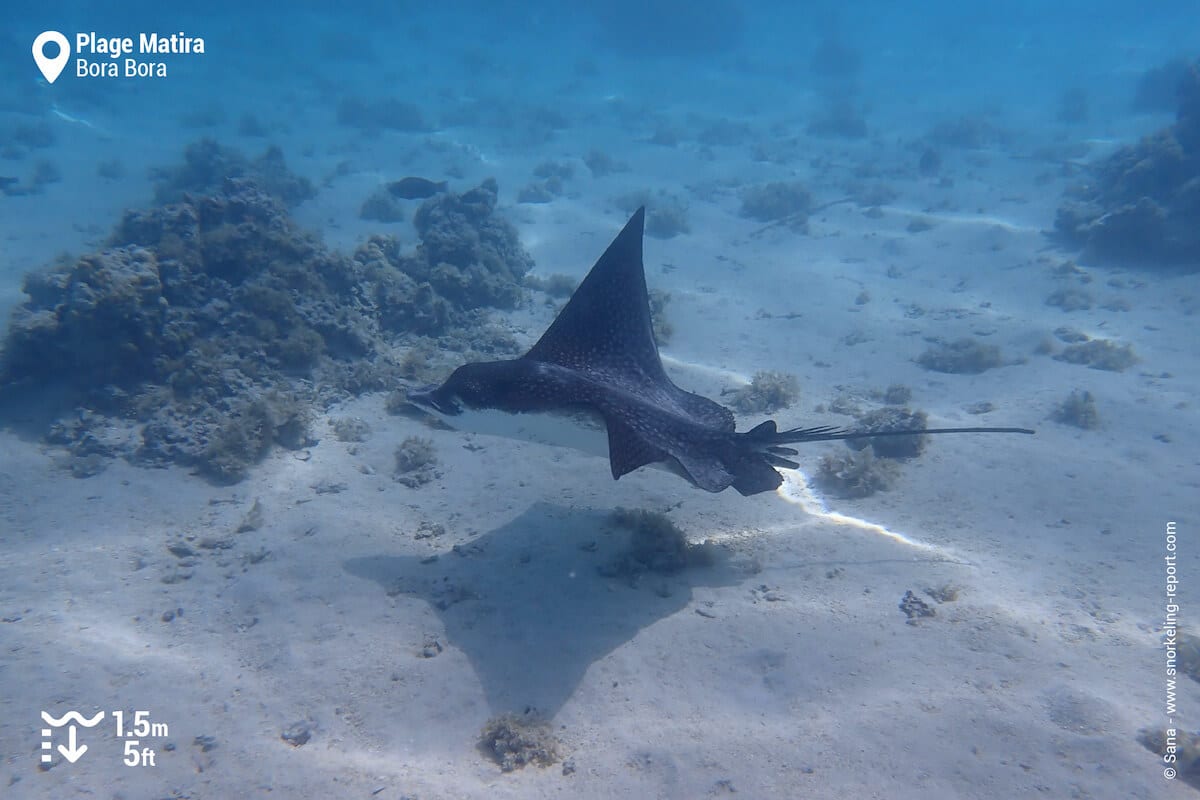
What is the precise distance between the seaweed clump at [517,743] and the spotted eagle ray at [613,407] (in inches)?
Answer: 69.9

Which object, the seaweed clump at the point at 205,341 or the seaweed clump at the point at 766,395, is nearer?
the seaweed clump at the point at 205,341

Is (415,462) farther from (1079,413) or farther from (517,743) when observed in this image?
(1079,413)

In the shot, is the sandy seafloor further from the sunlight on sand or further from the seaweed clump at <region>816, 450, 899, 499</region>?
the seaweed clump at <region>816, 450, 899, 499</region>

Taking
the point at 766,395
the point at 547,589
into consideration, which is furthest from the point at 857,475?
the point at 547,589

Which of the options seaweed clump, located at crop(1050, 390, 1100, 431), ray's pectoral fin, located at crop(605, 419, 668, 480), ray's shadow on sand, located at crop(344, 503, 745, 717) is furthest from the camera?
seaweed clump, located at crop(1050, 390, 1100, 431)

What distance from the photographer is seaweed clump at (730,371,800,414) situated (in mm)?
8805

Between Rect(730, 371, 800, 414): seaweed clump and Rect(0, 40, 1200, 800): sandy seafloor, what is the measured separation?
0.29 m

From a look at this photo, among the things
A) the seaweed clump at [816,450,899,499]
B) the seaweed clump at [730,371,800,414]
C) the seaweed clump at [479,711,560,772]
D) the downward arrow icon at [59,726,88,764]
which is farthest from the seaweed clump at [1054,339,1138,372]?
the downward arrow icon at [59,726,88,764]

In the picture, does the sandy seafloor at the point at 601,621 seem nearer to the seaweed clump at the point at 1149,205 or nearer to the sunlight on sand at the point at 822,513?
the sunlight on sand at the point at 822,513

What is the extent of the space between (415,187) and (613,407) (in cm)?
1602

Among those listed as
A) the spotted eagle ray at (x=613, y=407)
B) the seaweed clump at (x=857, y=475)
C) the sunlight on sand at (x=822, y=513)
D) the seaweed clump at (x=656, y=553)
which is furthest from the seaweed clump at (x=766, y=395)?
the seaweed clump at (x=656, y=553)

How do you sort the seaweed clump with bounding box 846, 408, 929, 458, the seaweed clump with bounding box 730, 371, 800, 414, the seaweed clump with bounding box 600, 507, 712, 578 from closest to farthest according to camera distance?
the seaweed clump with bounding box 600, 507, 712, 578
the seaweed clump with bounding box 846, 408, 929, 458
the seaweed clump with bounding box 730, 371, 800, 414

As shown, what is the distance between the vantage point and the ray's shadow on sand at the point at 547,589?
438 cm

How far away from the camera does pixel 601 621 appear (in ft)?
15.7
